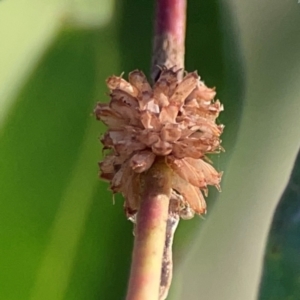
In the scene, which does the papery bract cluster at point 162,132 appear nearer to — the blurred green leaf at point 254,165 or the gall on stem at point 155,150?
the gall on stem at point 155,150

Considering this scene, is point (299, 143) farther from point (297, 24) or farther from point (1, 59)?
point (1, 59)

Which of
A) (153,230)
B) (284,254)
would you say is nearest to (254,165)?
(284,254)

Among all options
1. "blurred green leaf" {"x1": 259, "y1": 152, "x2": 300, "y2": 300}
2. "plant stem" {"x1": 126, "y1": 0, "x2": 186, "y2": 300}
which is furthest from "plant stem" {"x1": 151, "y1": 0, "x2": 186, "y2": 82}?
"blurred green leaf" {"x1": 259, "y1": 152, "x2": 300, "y2": 300}

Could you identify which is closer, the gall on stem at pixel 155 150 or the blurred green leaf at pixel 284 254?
the gall on stem at pixel 155 150

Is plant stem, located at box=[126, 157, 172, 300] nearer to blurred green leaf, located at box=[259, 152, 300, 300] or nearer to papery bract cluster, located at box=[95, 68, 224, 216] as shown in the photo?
papery bract cluster, located at box=[95, 68, 224, 216]

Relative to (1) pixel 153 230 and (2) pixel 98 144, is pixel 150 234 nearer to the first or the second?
(1) pixel 153 230

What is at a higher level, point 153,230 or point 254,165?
point 254,165

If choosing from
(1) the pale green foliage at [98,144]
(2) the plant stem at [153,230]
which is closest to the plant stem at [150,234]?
(2) the plant stem at [153,230]
